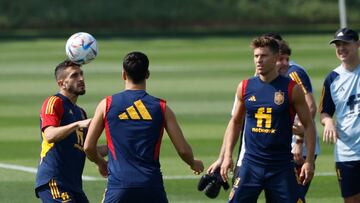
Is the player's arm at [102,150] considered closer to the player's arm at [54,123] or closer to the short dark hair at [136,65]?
the player's arm at [54,123]

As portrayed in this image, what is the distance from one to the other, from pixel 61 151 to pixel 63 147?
0.05 metres

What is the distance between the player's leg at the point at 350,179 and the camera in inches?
458

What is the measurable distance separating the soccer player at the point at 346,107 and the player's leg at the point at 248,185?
1.43 meters

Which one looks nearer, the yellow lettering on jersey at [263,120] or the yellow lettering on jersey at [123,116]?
the yellow lettering on jersey at [123,116]

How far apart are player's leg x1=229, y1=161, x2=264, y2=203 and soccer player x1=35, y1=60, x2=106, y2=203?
139cm

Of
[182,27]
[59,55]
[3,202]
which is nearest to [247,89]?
[3,202]

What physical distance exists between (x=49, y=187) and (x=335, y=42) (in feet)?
Answer: 11.3

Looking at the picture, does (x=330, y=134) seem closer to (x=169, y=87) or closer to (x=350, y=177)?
A: (x=350, y=177)

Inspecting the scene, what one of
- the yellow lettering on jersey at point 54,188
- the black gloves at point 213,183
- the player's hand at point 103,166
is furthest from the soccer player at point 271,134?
the yellow lettering on jersey at point 54,188

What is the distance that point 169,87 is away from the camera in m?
27.2

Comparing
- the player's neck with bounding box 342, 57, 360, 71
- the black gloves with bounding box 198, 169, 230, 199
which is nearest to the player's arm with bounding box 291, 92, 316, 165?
the player's neck with bounding box 342, 57, 360, 71

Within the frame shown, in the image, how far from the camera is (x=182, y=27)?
51.8 m

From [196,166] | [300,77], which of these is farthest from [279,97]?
[300,77]

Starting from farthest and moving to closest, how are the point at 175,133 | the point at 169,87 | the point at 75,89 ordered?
the point at 169,87 → the point at 75,89 → the point at 175,133
